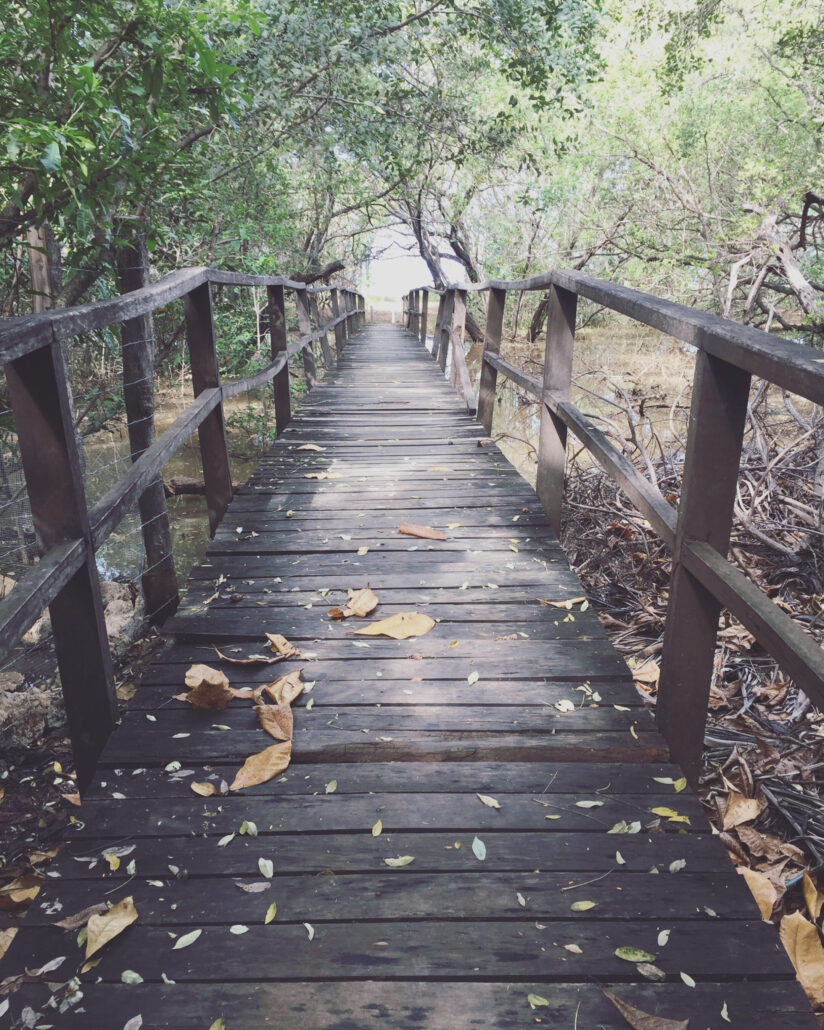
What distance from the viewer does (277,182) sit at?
35.0 ft

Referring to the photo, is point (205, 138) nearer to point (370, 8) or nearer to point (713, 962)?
point (370, 8)

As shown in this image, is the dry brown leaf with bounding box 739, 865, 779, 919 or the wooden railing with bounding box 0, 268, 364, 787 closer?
the wooden railing with bounding box 0, 268, 364, 787

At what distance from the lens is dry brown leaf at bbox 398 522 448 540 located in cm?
346

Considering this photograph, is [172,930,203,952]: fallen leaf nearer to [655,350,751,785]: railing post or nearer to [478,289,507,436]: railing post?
[655,350,751,785]: railing post

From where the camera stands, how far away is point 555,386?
3598 millimetres

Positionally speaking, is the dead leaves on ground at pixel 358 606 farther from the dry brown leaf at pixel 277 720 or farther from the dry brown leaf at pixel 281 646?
the dry brown leaf at pixel 277 720

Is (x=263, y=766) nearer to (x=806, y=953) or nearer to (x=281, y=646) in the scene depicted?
(x=281, y=646)

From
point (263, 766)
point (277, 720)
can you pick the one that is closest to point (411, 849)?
point (263, 766)

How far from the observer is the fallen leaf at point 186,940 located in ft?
4.53

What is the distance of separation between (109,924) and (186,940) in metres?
0.15

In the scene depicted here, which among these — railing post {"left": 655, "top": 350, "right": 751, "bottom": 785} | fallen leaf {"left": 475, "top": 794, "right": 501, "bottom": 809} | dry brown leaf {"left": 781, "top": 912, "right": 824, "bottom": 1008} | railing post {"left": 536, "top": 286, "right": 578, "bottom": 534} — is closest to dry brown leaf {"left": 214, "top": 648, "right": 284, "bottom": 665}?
fallen leaf {"left": 475, "top": 794, "right": 501, "bottom": 809}

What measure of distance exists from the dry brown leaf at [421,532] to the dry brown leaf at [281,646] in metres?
1.11

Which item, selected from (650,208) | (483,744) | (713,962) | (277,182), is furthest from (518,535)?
(650,208)

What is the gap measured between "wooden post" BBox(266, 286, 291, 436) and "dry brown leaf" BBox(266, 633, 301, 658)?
3286mm
